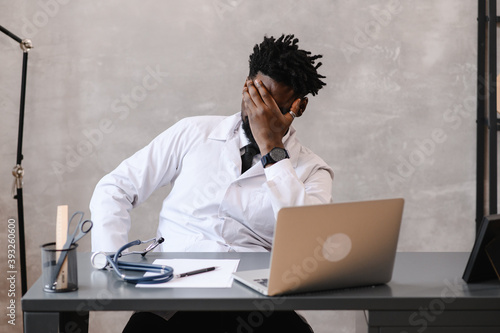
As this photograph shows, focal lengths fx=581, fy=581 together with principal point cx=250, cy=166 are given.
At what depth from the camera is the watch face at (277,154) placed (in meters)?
1.81

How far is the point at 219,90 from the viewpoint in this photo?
9.32 feet

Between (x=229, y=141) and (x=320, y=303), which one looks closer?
(x=320, y=303)

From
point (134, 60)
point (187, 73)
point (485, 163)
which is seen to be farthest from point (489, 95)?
point (134, 60)

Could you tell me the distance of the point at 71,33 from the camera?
9.11 ft

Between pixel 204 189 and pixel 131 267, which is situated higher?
pixel 204 189

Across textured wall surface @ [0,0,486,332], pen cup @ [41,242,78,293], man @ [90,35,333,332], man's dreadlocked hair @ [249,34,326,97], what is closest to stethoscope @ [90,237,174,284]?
pen cup @ [41,242,78,293]

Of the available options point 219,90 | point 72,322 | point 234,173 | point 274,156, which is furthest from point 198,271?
point 219,90

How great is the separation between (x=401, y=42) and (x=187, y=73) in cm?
106

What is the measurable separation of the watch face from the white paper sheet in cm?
43

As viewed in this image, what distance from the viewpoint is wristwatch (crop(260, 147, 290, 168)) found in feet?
5.94

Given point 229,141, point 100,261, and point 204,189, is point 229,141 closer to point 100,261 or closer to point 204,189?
point 204,189

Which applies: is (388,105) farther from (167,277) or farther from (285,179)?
(167,277)

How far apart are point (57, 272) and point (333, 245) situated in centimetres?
56

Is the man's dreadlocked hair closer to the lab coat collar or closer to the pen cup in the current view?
the lab coat collar
